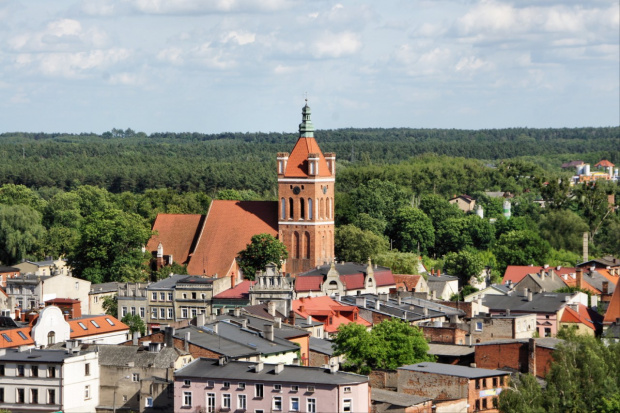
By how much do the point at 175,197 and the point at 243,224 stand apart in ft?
116

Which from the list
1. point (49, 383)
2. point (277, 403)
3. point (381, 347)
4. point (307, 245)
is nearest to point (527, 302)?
point (381, 347)

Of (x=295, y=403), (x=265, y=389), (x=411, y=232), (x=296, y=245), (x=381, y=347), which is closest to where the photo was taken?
(x=295, y=403)

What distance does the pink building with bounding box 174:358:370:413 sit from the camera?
5684cm

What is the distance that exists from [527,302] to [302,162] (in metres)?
26.0

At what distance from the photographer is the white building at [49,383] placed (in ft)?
208

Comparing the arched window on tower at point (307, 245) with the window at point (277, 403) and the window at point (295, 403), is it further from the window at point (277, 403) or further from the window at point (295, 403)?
the window at point (295, 403)

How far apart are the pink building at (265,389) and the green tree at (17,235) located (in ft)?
217

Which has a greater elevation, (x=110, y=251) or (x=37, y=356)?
(x=110, y=251)

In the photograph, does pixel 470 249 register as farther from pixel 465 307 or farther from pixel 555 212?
pixel 465 307

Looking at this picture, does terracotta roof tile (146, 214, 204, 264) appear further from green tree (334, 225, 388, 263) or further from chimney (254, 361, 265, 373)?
chimney (254, 361, 265, 373)

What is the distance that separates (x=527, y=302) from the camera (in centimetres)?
8756

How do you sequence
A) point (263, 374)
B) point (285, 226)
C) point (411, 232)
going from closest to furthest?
point (263, 374), point (285, 226), point (411, 232)

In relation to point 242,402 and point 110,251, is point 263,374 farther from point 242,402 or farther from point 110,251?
point 110,251

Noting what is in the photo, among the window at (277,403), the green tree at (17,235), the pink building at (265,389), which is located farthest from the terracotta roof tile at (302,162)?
the window at (277,403)
